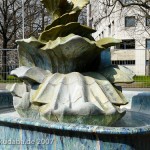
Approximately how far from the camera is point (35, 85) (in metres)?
5.54

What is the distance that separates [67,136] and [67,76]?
1578 mm

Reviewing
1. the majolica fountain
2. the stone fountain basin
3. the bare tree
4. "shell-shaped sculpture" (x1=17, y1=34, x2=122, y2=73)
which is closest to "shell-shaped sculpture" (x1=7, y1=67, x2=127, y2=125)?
the majolica fountain

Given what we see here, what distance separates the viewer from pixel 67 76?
5.39m

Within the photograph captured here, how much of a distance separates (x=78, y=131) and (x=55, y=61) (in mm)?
1918

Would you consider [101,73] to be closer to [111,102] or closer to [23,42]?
[111,102]

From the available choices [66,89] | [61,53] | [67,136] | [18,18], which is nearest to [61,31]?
[61,53]

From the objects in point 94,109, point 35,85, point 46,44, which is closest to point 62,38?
point 46,44

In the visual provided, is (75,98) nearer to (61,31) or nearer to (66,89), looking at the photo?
(66,89)

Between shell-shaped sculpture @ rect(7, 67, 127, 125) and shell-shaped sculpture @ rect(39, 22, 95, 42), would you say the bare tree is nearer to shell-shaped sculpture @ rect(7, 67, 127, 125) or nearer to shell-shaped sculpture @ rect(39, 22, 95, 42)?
shell-shaped sculpture @ rect(39, 22, 95, 42)

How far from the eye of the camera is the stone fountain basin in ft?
12.3

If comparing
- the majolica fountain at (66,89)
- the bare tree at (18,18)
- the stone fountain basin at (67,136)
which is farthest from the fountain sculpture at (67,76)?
the bare tree at (18,18)

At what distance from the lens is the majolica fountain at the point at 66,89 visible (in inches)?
158

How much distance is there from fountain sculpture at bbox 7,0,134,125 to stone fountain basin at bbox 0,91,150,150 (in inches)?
21.5

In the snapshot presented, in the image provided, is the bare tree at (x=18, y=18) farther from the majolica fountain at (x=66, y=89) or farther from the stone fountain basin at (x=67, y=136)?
the stone fountain basin at (x=67, y=136)
